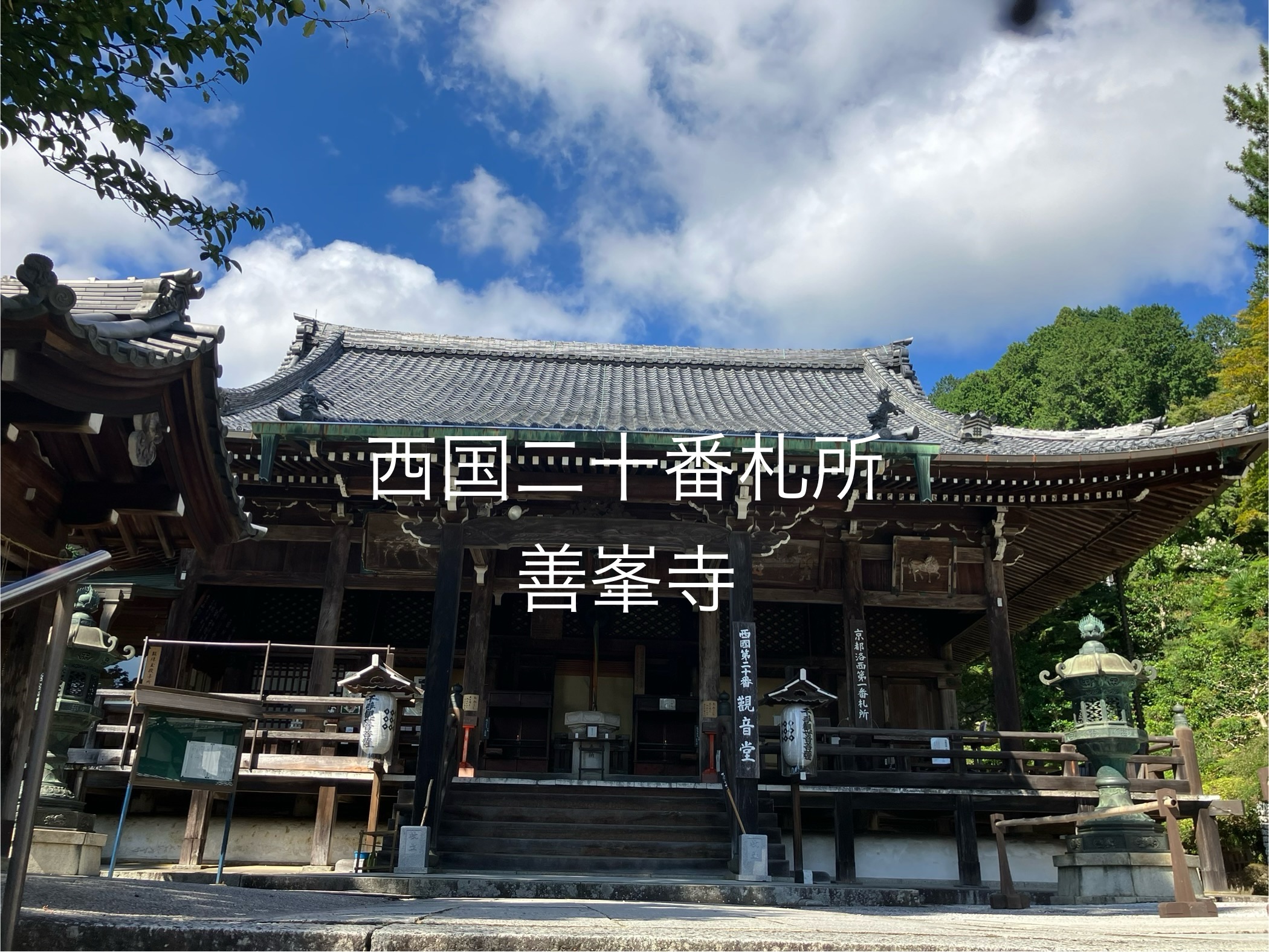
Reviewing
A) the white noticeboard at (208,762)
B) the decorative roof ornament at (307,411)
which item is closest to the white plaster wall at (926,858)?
the white noticeboard at (208,762)

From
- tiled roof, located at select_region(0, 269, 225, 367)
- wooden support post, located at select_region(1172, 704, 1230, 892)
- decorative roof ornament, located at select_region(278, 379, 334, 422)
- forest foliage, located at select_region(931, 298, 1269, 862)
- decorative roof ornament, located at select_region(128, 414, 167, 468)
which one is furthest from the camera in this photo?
forest foliage, located at select_region(931, 298, 1269, 862)

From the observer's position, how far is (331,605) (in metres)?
12.6

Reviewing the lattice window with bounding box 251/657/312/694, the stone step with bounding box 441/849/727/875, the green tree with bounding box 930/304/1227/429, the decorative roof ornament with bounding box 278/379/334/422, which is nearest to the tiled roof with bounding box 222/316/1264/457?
the decorative roof ornament with bounding box 278/379/334/422

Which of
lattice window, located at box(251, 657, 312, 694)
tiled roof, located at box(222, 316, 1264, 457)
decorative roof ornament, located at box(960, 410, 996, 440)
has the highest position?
tiled roof, located at box(222, 316, 1264, 457)

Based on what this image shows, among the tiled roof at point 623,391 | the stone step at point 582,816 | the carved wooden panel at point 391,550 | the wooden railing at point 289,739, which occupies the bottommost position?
the stone step at point 582,816

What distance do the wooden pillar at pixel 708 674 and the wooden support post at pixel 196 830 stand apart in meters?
5.60

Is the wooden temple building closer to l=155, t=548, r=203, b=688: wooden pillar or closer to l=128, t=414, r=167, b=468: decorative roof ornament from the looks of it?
l=155, t=548, r=203, b=688: wooden pillar

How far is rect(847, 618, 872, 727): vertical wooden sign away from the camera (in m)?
12.7

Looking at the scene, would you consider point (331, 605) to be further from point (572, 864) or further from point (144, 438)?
point (144, 438)

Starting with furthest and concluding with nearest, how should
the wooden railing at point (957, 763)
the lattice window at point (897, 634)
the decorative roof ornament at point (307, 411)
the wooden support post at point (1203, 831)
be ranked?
the lattice window at point (897, 634) < the wooden support post at point (1203, 831) < the wooden railing at point (957, 763) < the decorative roof ornament at point (307, 411)

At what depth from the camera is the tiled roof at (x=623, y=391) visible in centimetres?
1216

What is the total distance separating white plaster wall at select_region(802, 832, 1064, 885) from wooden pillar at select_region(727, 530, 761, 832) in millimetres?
1991

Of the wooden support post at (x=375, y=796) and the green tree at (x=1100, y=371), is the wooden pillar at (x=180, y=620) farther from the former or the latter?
the green tree at (x=1100, y=371)

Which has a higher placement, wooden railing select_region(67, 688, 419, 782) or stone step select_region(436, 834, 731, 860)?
wooden railing select_region(67, 688, 419, 782)
